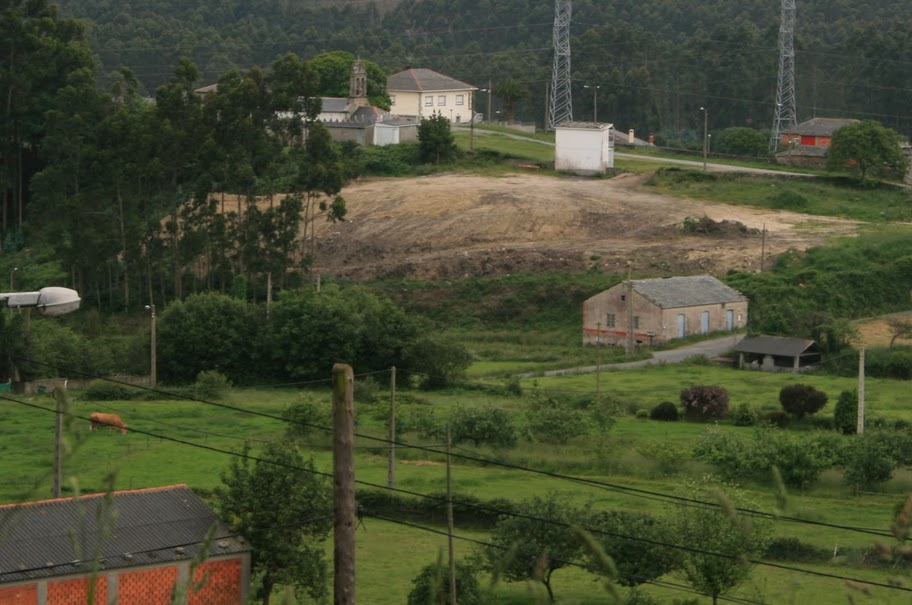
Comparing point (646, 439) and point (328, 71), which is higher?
point (328, 71)

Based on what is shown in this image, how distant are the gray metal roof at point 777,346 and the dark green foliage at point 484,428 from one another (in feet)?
43.1

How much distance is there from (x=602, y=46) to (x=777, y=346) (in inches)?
1903

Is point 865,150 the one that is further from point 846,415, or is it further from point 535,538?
point 535,538

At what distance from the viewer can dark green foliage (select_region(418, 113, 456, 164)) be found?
62062mm

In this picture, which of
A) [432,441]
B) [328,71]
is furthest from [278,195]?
[432,441]

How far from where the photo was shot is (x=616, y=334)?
45906 millimetres

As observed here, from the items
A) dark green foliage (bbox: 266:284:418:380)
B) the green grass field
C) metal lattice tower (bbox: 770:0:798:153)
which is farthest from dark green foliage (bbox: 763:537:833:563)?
metal lattice tower (bbox: 770:0:798:153)

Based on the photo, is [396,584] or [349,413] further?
[396,584]

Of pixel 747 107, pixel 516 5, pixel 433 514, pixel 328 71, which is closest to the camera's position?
pixel 433 514

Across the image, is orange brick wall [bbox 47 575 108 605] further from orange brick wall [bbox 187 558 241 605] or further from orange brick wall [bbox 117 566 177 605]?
orange brick wall [bbox 187 558 241 605]

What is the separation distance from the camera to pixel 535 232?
55.2 metres

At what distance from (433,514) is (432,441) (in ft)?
17.4

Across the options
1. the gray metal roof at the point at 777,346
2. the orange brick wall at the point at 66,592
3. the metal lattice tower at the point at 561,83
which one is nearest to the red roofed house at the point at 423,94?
the metal lattice tower at the point at 561,83

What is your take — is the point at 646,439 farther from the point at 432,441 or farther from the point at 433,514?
the point at 433,514
